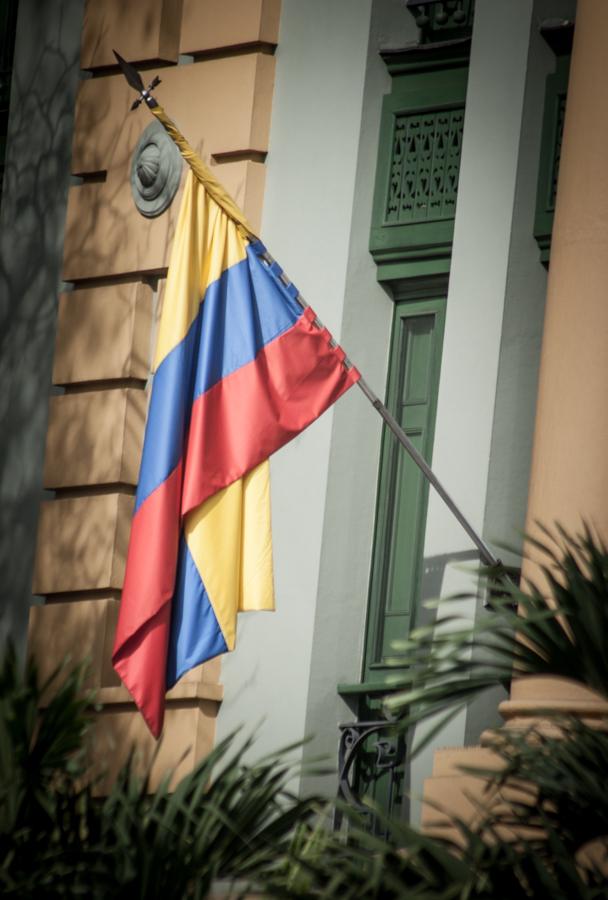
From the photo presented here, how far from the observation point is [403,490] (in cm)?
1341

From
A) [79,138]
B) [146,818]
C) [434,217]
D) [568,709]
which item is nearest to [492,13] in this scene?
[434,217]

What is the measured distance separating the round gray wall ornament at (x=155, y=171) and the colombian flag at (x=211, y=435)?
200cm

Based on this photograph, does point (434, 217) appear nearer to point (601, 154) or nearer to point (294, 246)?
point (294, 246)

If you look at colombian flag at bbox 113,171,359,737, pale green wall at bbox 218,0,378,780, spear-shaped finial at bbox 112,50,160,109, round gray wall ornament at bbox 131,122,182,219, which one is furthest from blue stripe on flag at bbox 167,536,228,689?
round gray wall ornament at bbox 131,122,182,219

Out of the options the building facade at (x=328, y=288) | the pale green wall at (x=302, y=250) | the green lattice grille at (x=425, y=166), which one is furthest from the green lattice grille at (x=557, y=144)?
the pale green wall at (x=302, y=250)

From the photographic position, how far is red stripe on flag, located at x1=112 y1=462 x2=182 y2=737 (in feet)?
A: 37.2

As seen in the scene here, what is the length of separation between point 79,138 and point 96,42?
0.66 metres

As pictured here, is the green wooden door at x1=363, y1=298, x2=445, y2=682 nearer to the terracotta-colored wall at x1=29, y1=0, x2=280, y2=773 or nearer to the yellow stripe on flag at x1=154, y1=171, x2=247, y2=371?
the terracotta-colored wall at x1=29, y1=0, x2=280, y2=773

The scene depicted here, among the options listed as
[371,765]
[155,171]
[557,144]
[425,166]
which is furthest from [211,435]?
[155,171]

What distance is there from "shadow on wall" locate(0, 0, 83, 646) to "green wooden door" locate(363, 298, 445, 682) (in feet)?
8.16

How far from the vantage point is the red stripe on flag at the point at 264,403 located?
1172 centimetres

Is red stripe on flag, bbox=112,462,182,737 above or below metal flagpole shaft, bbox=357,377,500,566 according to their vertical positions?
below

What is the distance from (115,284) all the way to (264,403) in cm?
290

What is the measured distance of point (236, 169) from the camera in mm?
13836
